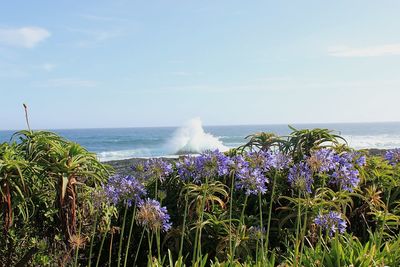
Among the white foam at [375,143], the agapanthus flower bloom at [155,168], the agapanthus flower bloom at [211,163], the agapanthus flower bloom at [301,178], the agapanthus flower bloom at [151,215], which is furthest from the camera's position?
the white foam at [375,143]

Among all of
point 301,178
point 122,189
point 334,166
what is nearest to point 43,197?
point 122,189

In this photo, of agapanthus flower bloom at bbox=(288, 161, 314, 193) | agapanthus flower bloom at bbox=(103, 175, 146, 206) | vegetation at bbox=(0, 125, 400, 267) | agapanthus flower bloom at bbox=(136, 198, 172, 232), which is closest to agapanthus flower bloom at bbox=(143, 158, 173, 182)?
vegetation at bbox=(0, 125, 400, 267)

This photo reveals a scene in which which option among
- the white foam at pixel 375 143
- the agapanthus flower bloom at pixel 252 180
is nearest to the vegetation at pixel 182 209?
the agapanthus flower bloom at pixel 252 180

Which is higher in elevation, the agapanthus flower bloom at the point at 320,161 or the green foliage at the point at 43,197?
the agapanthus flower bloom at the point at 320,161

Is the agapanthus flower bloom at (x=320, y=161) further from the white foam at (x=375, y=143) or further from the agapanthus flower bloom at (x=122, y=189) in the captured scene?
the white foam at (x=375, y=143)

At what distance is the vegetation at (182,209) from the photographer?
2.65 meters

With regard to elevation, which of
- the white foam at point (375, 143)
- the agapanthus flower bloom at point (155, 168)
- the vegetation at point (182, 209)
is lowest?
the white foam at point (375, 143)

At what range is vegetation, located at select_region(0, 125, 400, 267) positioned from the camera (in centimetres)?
265

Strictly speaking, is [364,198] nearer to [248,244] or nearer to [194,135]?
[248,244]

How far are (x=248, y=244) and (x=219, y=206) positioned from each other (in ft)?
1.47

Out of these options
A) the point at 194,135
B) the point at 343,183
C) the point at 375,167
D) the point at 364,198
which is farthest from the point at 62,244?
the point at 194,135

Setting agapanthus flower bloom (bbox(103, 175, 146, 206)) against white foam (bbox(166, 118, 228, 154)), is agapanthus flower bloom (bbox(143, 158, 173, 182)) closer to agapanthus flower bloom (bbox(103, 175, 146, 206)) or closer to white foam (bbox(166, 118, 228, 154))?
agapanthus flower bloom (bbox(103, 175, 146, 206))

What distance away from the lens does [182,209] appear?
3.68m

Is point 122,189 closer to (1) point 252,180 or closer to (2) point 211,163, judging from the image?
(2) point 211,163
